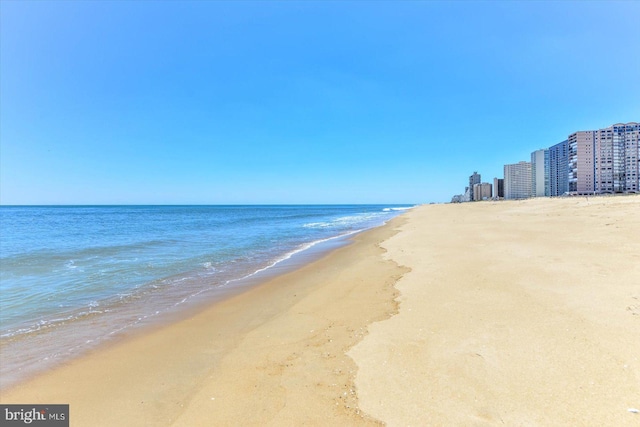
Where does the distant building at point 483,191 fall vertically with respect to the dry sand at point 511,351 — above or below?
above

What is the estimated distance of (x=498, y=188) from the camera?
15388cm

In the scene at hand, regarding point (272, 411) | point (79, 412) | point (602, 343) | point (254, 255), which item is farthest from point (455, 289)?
point (254, 255)

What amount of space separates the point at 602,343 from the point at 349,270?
6882 mm

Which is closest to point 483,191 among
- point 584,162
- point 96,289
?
point 584,162

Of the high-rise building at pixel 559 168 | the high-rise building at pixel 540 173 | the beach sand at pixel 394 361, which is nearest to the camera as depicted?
the beach sand at pixel 394 361

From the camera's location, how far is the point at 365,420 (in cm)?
279

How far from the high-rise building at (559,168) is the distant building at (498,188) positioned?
1404 inches

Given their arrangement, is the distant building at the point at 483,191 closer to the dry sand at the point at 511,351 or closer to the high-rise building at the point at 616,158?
the high-rise building at the point at 616,158

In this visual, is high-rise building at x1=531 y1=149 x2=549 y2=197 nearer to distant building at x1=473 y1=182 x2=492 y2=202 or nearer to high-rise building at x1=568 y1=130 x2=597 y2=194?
high-rise building at x1=568 y1=130 x2=597 y2=194

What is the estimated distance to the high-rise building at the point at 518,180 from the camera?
131375 millimetres

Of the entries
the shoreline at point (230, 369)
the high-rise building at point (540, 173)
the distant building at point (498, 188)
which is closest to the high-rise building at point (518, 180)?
the high-rise building at point (540, 173)

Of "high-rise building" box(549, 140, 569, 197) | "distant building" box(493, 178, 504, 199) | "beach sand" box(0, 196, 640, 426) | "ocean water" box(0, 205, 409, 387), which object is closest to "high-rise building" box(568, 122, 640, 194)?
"high-rise building" box(549, 140, 569, 197)

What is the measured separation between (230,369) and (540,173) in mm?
152796

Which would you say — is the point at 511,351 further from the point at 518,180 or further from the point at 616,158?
the point at 518,180
